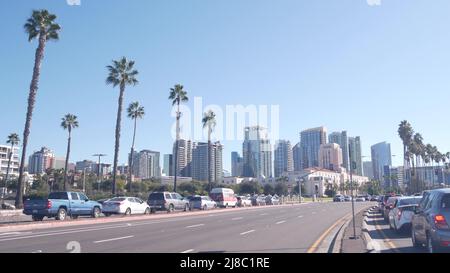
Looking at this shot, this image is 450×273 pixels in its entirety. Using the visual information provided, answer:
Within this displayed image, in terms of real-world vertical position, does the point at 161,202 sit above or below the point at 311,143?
below

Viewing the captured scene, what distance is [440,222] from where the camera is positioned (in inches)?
430

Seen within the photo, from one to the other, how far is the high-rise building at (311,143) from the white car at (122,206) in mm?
Result: 120206

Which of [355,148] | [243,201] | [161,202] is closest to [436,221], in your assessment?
[161,202]

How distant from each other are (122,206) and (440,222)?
29056 millimetres

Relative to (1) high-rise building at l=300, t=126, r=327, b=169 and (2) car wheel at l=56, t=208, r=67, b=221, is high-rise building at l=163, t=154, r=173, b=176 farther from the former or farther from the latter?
(2) car wheel at l=56, t=208, r=67, b=221

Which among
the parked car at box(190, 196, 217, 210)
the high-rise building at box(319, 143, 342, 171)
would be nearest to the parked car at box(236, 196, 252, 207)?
the parked car at box(190, 196, 217, 210)

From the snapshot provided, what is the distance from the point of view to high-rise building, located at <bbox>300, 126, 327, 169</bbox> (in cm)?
15552

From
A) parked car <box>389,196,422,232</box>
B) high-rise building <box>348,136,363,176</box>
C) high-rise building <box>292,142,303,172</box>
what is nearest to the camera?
parked car <box>389,196,422,232</box>

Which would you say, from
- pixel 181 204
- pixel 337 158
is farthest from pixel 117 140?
pixel 337 158

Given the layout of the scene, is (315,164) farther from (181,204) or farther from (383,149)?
(181,204)

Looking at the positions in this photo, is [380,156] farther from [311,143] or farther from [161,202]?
[161,202]

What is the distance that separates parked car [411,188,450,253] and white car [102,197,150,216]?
1078 inches

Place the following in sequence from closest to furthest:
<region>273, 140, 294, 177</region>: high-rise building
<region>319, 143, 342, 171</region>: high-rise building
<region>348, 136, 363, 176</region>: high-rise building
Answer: <region>348, 136, 363, 176</region>: high-rise building → <region>319, 143, 342, 171</region>: high-rise building → <region>273, 140, 294, 177</region>: high-rise building

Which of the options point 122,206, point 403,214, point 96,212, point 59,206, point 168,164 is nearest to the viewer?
point 403,214
